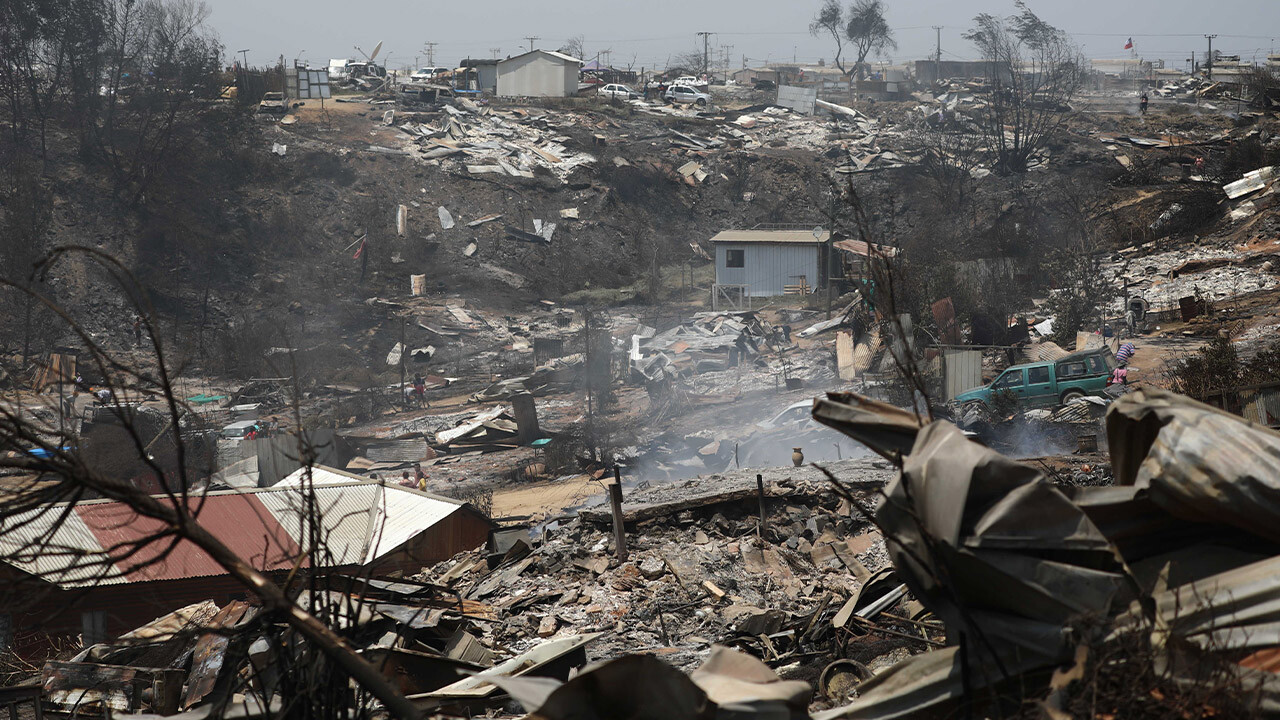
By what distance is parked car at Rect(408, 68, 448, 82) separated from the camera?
4869cm

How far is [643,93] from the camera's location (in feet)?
156

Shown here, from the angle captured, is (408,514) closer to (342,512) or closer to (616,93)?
(342,512)

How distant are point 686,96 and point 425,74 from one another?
46.5 feet

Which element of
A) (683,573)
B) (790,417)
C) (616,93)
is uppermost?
(616,93)

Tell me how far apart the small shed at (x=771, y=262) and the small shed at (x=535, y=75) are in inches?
727

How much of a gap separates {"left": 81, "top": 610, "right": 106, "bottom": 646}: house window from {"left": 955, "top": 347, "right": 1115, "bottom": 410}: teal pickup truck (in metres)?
12.2

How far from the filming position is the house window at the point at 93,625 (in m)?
9.16

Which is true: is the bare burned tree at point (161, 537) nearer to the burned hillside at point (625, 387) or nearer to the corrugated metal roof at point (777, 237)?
the burned hillside at point (625, 387)

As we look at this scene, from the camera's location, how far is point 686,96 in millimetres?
47062

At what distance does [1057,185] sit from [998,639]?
3445cm

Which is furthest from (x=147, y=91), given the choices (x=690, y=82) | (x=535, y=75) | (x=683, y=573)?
(x=683, y=573)

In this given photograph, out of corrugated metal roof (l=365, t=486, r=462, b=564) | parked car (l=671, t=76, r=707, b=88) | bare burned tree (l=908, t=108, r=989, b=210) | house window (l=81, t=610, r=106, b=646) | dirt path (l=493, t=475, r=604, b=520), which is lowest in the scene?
dirt path (l=493, t=475, r=604, b=520)

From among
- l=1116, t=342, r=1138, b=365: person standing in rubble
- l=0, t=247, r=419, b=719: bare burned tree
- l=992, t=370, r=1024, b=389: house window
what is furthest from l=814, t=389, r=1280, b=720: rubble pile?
l=1116, t=342, r=1138, b=365: person standing in rubble

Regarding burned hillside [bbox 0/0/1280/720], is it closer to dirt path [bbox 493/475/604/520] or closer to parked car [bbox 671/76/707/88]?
dirt path [bbox 493/475/604/520]
